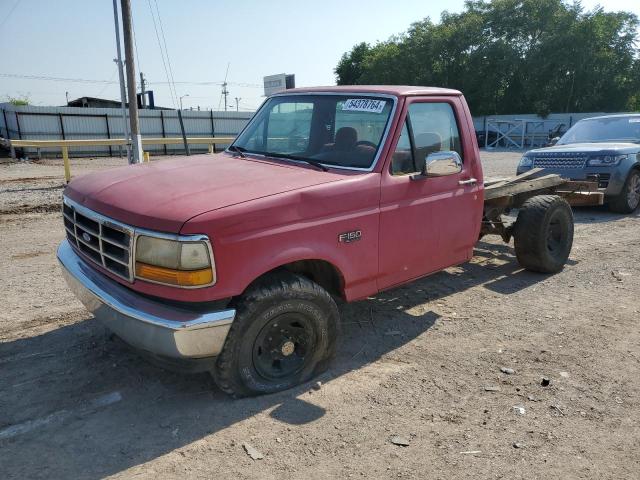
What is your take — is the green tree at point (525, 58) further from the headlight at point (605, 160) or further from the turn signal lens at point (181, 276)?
the turn signal lens at point (181, 276)

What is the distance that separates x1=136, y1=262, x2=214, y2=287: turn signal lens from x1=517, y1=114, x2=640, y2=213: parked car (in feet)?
26.9

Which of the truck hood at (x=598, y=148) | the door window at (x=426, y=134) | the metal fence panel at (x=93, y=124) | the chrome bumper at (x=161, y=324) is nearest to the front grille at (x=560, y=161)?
the truck hood at (x=598, y=148)

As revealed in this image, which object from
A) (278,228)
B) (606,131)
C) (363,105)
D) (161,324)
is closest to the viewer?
(161,324)

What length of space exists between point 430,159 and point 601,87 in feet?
142

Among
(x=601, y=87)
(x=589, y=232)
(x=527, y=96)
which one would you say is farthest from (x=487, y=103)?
(x=589, y=232)

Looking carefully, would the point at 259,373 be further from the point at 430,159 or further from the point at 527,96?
the point at 527,96

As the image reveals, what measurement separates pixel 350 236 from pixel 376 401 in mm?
1133

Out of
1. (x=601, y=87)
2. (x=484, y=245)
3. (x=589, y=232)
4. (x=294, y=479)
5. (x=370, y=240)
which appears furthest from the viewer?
(x=601, y=87)

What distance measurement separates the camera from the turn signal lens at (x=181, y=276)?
2971mm

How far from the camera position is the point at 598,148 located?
956cm

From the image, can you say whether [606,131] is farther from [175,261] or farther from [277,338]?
[175,261]

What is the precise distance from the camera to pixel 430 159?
3928 mm

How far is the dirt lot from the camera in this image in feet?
9.44

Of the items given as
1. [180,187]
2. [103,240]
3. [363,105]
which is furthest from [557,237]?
[103,240]
